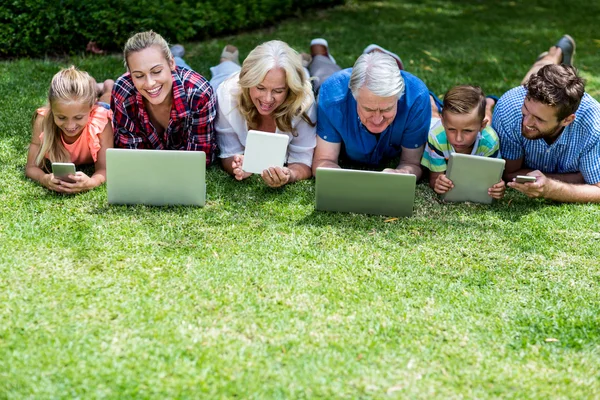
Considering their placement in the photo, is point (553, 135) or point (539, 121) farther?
point (553, 135)

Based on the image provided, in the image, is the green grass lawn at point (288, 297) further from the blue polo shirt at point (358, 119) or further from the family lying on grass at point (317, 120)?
the blue polo shirt at point (358, 119)

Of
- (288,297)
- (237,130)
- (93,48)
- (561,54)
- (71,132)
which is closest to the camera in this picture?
(288,297)

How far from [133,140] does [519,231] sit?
244cm

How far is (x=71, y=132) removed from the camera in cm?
398

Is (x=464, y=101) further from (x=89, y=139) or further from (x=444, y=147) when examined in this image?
(x=89, y=139)

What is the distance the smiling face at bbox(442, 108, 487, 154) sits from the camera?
3.86 m

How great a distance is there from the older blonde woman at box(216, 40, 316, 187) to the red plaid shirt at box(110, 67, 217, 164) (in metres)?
0.12

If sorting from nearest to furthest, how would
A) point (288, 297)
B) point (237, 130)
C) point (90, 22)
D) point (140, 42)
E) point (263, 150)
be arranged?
point (288, 297) → point (263, 150) → point (140, 42) → point (237, 130) → point (90, 22)

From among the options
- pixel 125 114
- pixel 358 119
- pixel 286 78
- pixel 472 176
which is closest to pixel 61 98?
pixel 125 114

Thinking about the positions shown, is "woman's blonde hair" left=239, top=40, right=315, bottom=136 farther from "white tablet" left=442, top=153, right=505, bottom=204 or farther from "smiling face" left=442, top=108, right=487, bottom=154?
"white tablet" left=442, top=153, right=505, bottom=204

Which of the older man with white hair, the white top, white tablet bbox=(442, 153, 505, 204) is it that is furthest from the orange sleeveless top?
white tablet bbox=(442, 153, 505, 204)

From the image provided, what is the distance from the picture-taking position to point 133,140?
13.7ft

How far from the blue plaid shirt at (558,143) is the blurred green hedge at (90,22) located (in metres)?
3.62

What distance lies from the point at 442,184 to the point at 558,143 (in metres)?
0.80
